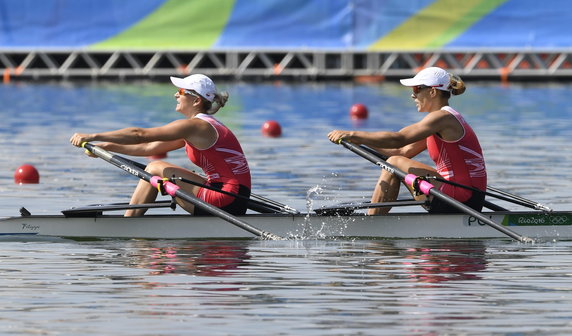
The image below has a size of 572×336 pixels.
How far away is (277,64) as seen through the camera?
48.2 metres

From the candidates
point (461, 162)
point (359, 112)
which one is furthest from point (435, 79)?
point (359, 112)

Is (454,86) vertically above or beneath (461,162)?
above

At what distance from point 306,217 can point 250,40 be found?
101 feet

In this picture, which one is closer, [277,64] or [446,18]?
[446,18]

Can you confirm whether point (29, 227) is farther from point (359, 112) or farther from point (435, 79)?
point (359, 112)

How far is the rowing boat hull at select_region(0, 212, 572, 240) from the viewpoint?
12727 mm

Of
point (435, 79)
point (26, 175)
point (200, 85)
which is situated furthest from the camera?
point (26, 175)

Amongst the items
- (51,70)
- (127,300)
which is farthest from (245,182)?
(51,70)

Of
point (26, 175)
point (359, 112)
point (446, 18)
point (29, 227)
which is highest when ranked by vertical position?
point (446, 18)

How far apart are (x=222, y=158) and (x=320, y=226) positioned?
106cm

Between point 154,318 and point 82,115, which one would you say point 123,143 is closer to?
point 154,318

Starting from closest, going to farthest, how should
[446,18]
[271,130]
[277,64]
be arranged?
[271,130] < [446,18] < [277,64]

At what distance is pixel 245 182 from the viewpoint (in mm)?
12836

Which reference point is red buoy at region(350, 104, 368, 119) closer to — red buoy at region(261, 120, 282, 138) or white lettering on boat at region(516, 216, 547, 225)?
red buoy at region(261, 120, 282, 138)
